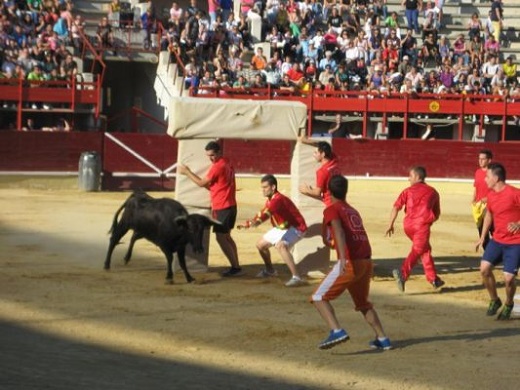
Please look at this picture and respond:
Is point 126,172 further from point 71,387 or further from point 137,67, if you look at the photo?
point 71,387

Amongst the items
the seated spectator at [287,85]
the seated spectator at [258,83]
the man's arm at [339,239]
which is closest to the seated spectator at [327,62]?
the seated spectator at [287,85]

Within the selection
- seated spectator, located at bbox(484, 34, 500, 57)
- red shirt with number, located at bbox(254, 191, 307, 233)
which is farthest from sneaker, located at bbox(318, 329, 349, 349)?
seated spectator, located at bbox(484, 34, 500, 57)

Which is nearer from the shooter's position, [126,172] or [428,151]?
[126,172]

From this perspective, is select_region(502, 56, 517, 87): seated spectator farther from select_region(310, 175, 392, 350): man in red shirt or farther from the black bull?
select_region(310, 175, 392, 350): man in red shirt

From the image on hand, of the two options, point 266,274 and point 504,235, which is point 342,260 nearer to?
point 504,235

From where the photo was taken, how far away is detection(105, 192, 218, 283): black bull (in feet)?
43.2

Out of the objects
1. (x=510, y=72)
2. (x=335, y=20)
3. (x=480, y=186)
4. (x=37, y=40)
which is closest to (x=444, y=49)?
(x=510, y=72)

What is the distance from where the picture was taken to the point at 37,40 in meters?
29.1

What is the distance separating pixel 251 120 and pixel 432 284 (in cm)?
273

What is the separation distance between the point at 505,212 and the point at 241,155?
1719 cm

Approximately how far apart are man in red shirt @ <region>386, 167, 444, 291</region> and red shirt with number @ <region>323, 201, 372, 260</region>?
3.64 meters

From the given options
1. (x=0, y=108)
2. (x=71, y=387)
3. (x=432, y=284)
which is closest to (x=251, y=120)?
(x=432, y=284)

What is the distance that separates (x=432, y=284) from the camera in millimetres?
13500

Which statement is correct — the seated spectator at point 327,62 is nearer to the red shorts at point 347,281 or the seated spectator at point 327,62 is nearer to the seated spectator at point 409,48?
the seated spectator at point 409,48
